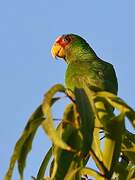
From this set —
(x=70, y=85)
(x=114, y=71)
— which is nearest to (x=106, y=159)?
(x=70, y=85)

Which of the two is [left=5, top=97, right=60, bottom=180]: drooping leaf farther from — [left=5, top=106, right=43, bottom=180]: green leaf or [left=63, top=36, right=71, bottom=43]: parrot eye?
[left=63, top=36, right=71, bottom=43]: parrot eye

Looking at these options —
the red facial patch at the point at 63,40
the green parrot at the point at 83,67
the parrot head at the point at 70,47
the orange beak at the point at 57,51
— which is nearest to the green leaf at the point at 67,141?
the green parrot at the point at 83,67

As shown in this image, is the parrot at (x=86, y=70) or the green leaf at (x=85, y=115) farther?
the parrot at (x=86, y=70)

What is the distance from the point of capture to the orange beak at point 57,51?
7.42 m

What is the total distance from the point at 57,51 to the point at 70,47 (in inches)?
13.1

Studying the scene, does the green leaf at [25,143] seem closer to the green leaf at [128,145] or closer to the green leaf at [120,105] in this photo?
the green leaf at [120,105]

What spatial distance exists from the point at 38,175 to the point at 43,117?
523mm

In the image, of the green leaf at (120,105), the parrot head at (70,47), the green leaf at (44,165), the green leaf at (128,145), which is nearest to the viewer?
the green leaf at (120,105)

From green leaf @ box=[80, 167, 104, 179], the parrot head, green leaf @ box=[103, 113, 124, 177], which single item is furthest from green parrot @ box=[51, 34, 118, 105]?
green leaf @ box=[103, 113, 124, 177]

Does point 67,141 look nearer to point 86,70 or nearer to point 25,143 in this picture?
point 25,143

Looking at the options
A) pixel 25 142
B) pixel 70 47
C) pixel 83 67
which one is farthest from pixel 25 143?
pixel 70 47

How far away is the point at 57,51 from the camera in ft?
24.9

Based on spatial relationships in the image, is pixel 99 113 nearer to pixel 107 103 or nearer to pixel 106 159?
pixel 107 103

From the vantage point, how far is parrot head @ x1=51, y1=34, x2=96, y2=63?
268 inches
